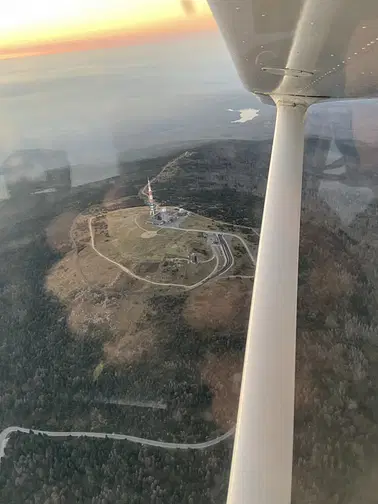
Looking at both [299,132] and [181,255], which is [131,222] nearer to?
[181,255]

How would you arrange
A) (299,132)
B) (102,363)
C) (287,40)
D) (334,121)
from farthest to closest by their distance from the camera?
(334,121) < (102,363) < (299,132) < (287,40)

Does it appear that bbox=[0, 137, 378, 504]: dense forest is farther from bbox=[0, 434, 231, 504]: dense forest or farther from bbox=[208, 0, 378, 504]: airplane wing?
bbox=[208, 0, 378, 504]: airplane wing

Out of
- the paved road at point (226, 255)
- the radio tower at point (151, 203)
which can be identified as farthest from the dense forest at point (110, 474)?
the radio tower at point (151, 203)

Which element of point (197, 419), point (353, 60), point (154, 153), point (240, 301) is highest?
point (353, 60)

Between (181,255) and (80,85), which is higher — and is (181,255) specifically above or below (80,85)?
below

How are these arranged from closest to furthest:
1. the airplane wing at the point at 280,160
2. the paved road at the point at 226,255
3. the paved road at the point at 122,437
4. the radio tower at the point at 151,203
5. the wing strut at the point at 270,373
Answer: the airplane wing at the point at 280,160, the wing strut at the point at 270,373, the paved road at the point at 122,437, the paved road at the point at 226,255, the radio tower at the point at 151,203

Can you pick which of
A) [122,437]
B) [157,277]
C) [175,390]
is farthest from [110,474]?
[157,277]

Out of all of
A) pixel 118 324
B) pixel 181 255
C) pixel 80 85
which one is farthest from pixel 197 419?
pixel 80 85

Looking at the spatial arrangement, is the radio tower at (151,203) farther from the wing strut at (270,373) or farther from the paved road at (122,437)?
the wing strut at (270,373)
